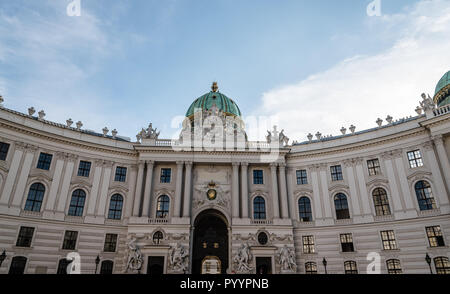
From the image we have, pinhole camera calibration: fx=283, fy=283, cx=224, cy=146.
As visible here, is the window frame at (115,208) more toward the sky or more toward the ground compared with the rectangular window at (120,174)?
more toward the ground

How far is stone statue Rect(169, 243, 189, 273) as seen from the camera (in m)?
31.7

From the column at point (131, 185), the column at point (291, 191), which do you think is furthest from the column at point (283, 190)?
the column at point (131, 185)

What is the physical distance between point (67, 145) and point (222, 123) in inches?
800

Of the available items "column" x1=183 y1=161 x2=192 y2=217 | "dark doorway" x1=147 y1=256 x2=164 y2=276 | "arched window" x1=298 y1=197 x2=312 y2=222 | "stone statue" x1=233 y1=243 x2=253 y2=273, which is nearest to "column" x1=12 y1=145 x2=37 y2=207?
"dark doorway" x1=147 y1=256 x2=164 y2=276

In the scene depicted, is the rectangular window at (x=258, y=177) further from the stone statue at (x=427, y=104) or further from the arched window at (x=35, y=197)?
the arched window at (x=35, y=197)

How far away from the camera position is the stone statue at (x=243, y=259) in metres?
31.8

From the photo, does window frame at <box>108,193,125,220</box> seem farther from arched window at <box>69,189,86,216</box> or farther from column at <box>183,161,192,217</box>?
column at <box>183,161,192,217</box>

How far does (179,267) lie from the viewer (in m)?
31.7

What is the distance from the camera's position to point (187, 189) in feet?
119

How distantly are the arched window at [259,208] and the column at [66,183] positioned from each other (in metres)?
20.6

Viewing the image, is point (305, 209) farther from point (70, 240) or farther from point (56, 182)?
point (56, 182)

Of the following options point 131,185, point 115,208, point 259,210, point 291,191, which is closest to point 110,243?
point 115,208

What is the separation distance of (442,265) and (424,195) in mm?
7100

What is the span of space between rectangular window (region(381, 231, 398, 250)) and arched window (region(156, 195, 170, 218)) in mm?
25433
